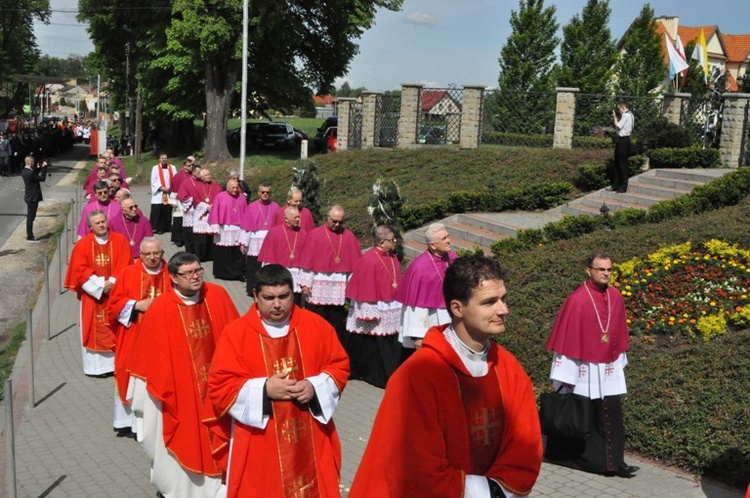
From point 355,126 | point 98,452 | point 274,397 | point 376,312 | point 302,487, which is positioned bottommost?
point 98,452

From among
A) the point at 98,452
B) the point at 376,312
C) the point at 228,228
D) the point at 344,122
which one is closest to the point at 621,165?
the point at 228,228

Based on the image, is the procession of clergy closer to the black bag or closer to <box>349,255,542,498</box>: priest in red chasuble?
<box>349,255,542,498</box>: priest in red chasuble

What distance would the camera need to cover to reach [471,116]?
2591 centimetres

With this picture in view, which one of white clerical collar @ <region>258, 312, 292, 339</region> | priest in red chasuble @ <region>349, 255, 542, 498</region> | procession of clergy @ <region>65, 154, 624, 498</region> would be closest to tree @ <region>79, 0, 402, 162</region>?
procession of clergy @ <region>65, 154, 624, 498</region>

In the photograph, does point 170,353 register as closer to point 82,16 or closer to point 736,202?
point 736,202

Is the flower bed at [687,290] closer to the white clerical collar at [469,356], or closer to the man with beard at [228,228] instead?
the white clerical collar at [469,356]

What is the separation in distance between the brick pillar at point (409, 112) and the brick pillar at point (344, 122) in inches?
163

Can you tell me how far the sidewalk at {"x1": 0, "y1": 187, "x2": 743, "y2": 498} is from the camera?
24.4 ft

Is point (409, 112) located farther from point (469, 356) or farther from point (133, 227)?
point (469, 356)

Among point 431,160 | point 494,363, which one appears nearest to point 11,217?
point 431,160

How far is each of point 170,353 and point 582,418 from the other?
3.42 m

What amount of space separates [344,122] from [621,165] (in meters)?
15.9

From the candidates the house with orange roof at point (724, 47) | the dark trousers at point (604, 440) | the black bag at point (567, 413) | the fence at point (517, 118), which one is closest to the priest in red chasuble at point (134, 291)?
the black bag at point (567, 413)

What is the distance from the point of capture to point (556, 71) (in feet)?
145
